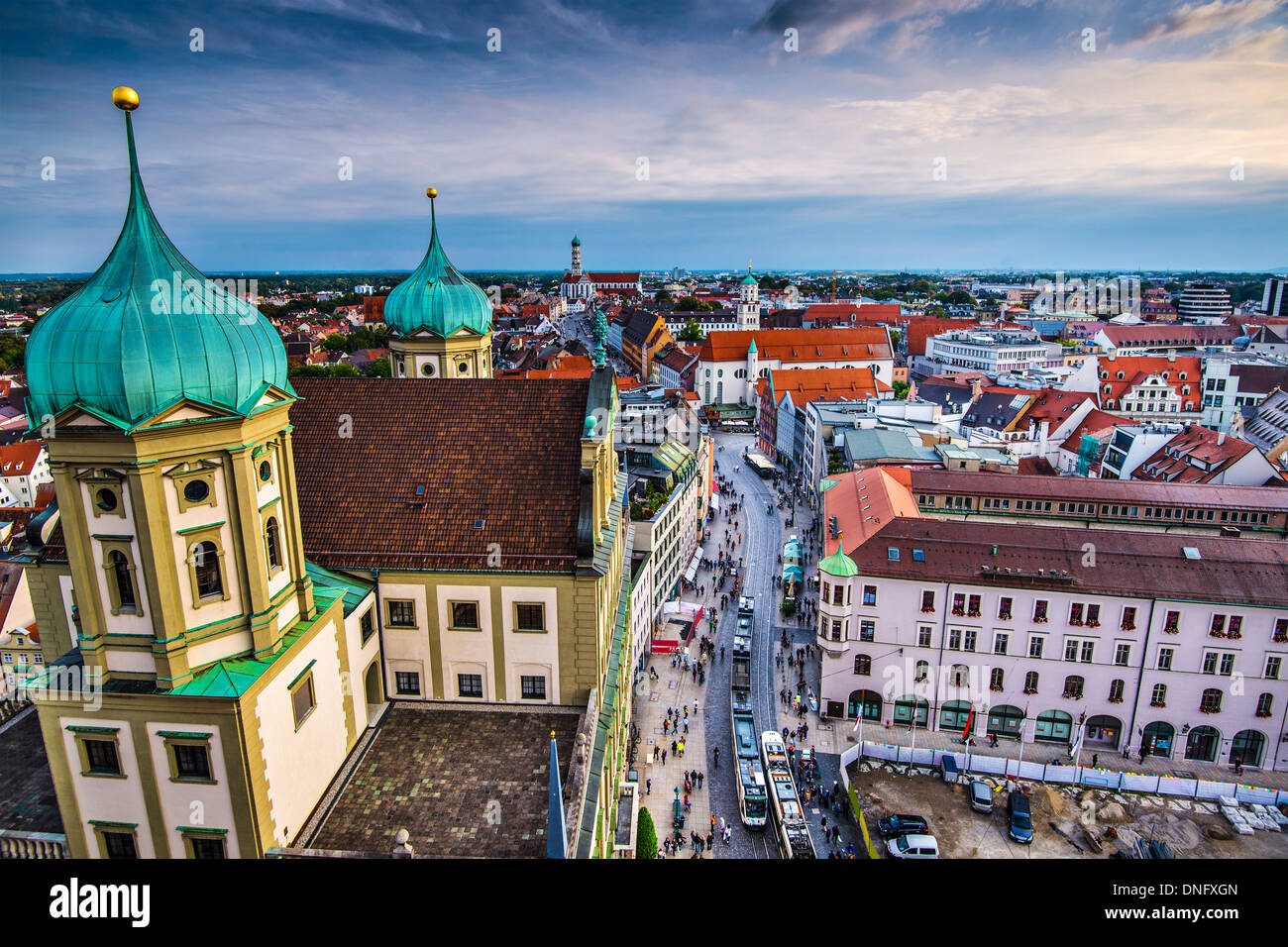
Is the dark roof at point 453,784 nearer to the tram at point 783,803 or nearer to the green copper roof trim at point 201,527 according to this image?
the green copper roof trim at point 201,527

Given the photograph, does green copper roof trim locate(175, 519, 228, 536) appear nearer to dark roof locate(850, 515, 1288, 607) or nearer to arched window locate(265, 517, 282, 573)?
arched window locate(265, 517, 282, 573)

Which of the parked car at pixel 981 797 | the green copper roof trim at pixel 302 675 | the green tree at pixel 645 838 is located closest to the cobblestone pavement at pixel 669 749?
the green tree at pixel 645 838

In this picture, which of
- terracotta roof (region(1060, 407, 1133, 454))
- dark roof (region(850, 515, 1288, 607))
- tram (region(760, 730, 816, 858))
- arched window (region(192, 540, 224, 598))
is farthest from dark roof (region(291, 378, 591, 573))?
terracotta roof (region(1060, 407, 1133, 454))

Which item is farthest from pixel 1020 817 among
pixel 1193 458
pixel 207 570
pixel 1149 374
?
pixel 1149 374

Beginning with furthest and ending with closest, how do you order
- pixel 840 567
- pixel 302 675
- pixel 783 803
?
pixel 840 567 < pixel 783 803 < pixel 302 675

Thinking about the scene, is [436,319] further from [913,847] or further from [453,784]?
[913,847]

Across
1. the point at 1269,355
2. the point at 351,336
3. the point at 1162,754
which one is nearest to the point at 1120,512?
the point at 1162,754
